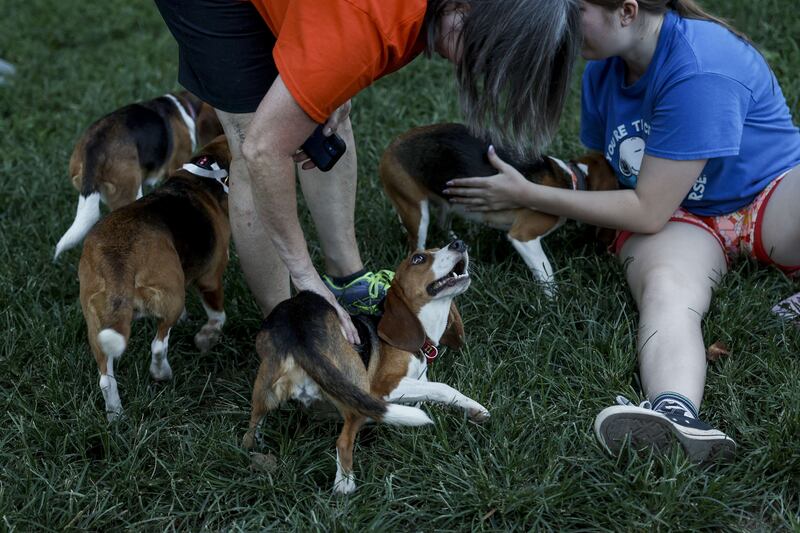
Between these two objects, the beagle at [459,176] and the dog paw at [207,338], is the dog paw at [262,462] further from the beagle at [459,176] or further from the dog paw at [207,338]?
the beagle at [459,176]

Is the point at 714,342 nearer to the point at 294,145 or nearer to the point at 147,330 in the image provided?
the point at 294,145

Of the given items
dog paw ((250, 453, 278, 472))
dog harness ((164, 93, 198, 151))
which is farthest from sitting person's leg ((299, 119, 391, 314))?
dog harness ((164, 93, 198, 151))

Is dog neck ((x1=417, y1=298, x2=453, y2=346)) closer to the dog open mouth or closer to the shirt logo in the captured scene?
the dog open mouth

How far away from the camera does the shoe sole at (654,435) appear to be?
296 centimetres

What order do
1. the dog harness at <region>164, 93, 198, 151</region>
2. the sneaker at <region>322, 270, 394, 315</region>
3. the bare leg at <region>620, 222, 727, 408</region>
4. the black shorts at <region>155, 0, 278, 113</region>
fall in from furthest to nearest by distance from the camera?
the dog harness at <region>164, 93, 198, 151</region>, the sneaker at <region>322, 270, 394, 315</region>, the bare leg at <region>620, 222, 727, 408</region>, the black shorts at <region>155, 0, 278, 113</region>

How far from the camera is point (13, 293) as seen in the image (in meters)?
4.40

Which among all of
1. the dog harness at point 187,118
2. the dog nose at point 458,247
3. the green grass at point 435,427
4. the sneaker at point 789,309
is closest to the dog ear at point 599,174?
the green grass at point 435,427

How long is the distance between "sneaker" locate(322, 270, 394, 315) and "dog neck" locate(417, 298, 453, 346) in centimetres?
33

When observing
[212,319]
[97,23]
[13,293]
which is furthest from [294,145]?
[97,23]

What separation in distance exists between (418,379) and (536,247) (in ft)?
3.83

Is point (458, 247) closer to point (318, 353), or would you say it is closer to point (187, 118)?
point (318, 353)

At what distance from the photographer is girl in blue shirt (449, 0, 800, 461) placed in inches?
136

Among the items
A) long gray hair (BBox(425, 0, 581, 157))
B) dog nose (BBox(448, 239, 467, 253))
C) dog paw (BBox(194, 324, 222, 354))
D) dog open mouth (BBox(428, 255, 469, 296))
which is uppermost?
long gray hair (BBox(425, 0, 581, 157))

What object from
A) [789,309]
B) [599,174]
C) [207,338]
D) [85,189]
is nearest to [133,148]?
[85,189]
